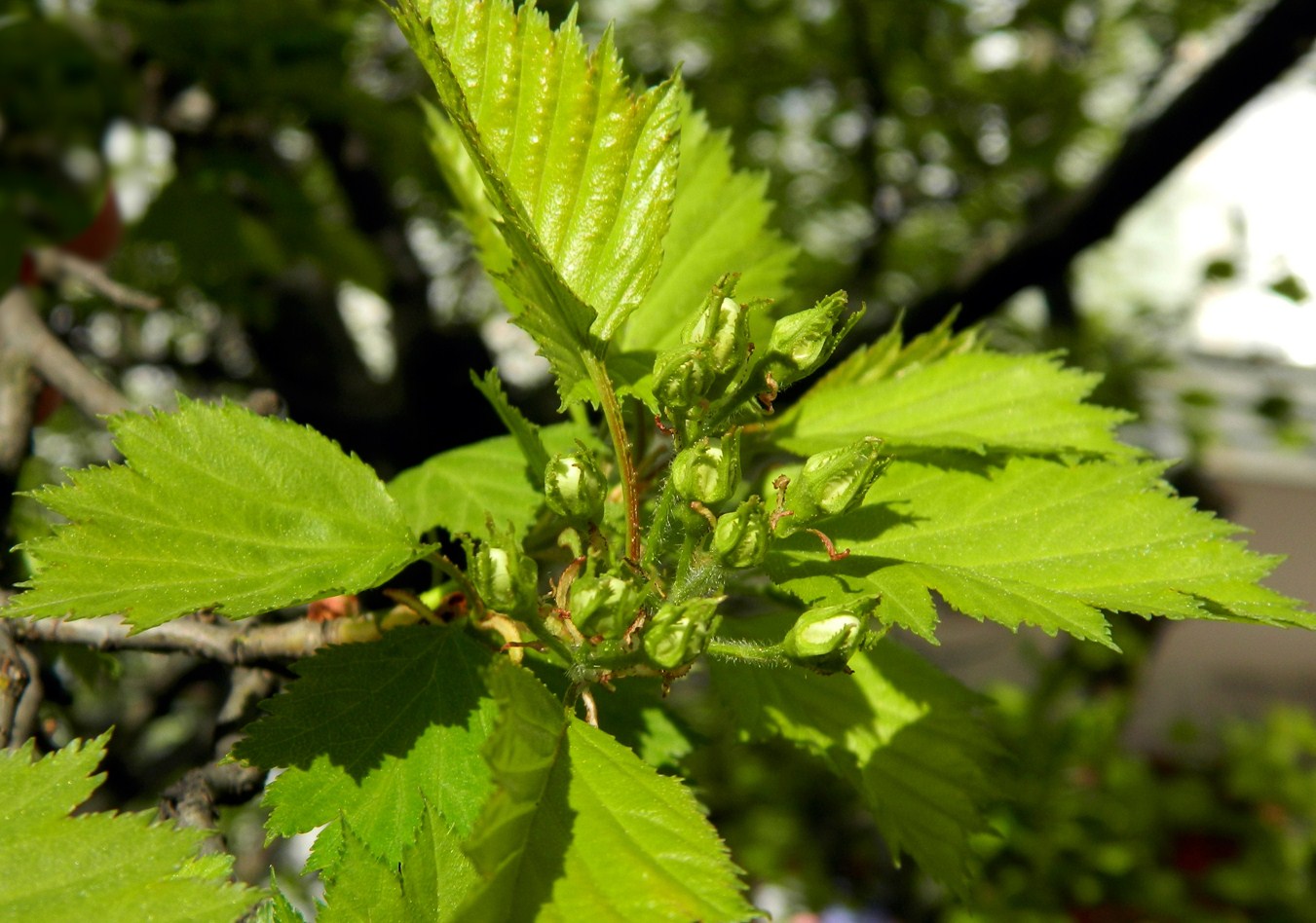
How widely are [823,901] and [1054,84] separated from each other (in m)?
2.48

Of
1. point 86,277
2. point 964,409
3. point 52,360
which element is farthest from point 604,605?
point 86,277

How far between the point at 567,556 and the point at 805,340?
0.83 ft

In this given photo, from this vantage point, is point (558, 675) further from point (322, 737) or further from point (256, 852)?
point (256, 852)

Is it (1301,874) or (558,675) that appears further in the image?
(1301,874)

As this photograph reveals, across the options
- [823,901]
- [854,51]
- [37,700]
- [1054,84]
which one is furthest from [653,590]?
[1054,84]

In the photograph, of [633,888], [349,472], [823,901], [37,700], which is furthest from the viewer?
[823,901]

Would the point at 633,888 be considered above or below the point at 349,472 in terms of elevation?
below

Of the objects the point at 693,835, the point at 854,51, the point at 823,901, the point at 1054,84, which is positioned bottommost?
the point at 823,901

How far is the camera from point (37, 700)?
0.79 m

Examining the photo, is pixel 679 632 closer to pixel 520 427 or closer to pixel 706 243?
pixel 520 427

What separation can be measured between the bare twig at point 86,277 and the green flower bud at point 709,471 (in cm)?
90

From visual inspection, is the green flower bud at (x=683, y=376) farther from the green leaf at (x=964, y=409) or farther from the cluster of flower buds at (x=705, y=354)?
the green leaf at (x=964, y=409)

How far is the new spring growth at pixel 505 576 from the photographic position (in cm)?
54

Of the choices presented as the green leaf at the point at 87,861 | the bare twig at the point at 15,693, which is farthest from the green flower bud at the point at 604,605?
the bare twig at the point at 15,693
